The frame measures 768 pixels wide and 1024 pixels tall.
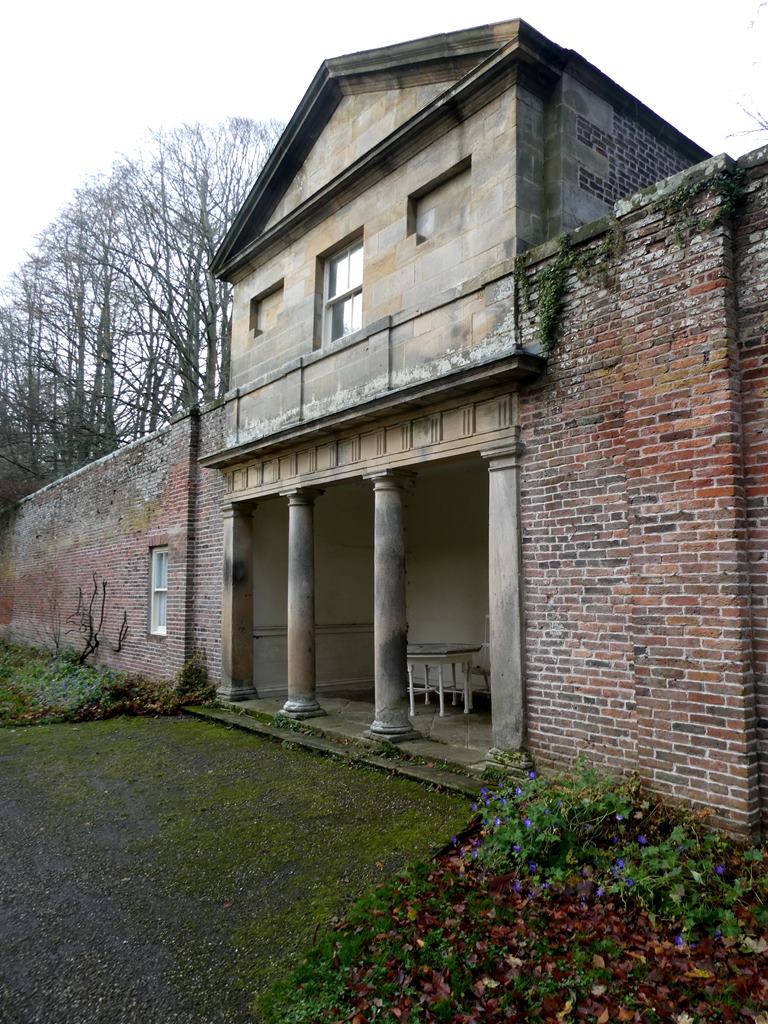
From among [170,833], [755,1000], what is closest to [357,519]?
[170,833]

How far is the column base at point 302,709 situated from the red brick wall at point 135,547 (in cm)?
241

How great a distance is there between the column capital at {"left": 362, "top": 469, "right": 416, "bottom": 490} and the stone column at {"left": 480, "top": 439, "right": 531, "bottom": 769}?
1450 mm

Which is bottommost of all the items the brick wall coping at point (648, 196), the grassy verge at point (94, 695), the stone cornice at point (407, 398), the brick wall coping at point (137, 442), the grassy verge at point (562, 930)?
the grassy verge at point (94, 695)

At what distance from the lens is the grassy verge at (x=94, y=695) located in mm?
10047

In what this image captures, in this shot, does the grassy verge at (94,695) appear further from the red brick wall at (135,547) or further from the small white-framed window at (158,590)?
the small white-framed window at (158,590)

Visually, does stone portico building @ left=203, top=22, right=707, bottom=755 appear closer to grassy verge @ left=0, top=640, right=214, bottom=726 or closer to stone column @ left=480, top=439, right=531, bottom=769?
stone column @ left=480, top=439, right=531, bottom=769

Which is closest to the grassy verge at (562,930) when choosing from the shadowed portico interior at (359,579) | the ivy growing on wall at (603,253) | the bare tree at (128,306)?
the ivy growing on wall at (603,253)

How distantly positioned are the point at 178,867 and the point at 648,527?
13.1 feet

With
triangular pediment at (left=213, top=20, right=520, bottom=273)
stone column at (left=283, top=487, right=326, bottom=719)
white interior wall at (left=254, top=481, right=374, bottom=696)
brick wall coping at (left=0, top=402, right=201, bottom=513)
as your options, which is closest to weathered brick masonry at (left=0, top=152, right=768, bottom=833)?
triangular pediment at (left=213, top=20, right=520, bottom=273)

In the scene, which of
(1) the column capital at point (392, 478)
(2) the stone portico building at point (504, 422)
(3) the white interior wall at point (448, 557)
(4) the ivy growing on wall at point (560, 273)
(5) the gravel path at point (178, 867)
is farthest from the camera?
(3) the white interior wall at point (448, 557)

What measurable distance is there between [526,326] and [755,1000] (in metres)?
4.84

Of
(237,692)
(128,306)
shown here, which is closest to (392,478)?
(237,692)

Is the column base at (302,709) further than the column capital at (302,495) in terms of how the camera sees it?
No

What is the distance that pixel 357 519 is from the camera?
38.3 feet
